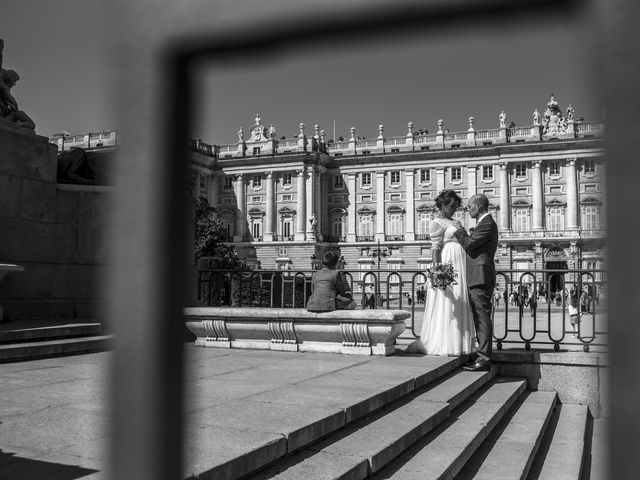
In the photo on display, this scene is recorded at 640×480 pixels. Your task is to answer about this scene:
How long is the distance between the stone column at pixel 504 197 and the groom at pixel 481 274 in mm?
65608

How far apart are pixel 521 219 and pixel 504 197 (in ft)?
10.4

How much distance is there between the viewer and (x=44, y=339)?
24.1 feet

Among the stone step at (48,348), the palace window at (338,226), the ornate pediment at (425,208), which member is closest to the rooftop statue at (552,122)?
the ornate pediment at (425,208)

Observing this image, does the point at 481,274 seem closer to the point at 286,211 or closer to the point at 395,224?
the point at 395,224

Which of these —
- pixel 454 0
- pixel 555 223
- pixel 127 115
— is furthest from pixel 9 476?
pixel 555 223

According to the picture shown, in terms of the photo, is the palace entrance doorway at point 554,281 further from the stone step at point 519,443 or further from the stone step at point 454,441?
the stone step at point 454,441

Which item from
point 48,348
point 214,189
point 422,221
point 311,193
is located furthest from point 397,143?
point 48,348

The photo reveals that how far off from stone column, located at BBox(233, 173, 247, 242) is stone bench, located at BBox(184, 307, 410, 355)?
232 ft

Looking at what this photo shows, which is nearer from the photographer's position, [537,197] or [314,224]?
[537,197]

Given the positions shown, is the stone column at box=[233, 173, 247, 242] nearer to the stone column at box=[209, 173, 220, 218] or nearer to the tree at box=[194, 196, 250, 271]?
the stone column at box=[209, 173, 220, 218]

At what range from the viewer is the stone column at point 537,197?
6894 cm

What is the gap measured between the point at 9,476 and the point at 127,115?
97.1 inches

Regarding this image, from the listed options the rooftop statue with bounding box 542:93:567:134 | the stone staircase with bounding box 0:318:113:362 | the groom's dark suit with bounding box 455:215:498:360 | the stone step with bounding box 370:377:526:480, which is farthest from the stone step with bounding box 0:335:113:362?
the rooftop statue with bounding box 542:93:567:134

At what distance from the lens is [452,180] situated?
241 feet
